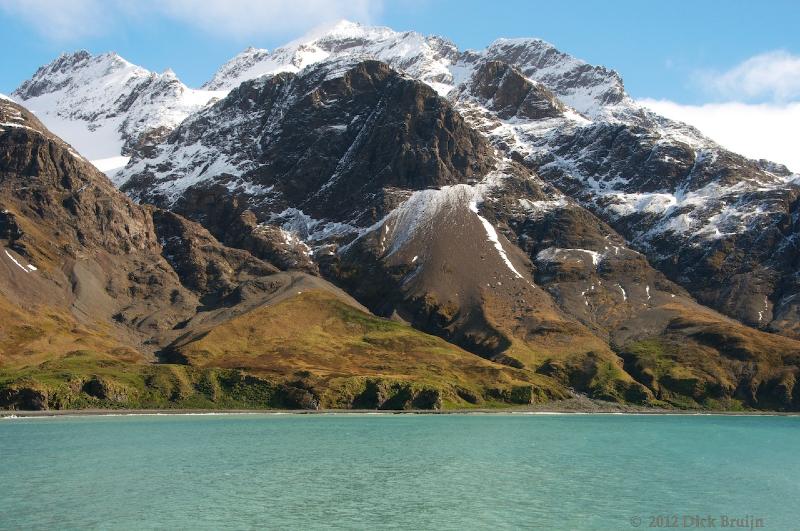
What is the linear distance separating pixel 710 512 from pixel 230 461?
53872 mm

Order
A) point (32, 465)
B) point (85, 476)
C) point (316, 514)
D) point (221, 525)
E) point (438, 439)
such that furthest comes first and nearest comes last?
1. point (438, 439)
2. point (32, 465)
3. point (85, 476)
4. point (316, 514)
5. point (221, 525)

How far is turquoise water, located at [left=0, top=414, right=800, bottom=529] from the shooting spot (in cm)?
5900

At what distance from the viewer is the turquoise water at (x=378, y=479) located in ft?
194

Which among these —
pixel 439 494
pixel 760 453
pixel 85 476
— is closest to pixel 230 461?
pixel 85 476

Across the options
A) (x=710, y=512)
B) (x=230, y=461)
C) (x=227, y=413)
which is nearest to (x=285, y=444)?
(x=230, y=461)

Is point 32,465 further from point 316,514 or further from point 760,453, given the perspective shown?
point 760,453

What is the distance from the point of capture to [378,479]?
256ft

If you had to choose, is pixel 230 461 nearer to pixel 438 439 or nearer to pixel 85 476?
pixel 85 476

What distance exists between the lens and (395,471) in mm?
84312

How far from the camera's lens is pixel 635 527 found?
56.2 metres

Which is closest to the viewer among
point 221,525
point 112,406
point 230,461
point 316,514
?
point 221,525

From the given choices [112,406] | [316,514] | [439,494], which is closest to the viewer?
[316,514]

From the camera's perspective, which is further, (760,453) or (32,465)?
(760,453)

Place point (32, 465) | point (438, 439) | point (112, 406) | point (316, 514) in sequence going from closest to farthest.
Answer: point (316, 514), point (32, 465), point (438, 439), point (112, 406)
